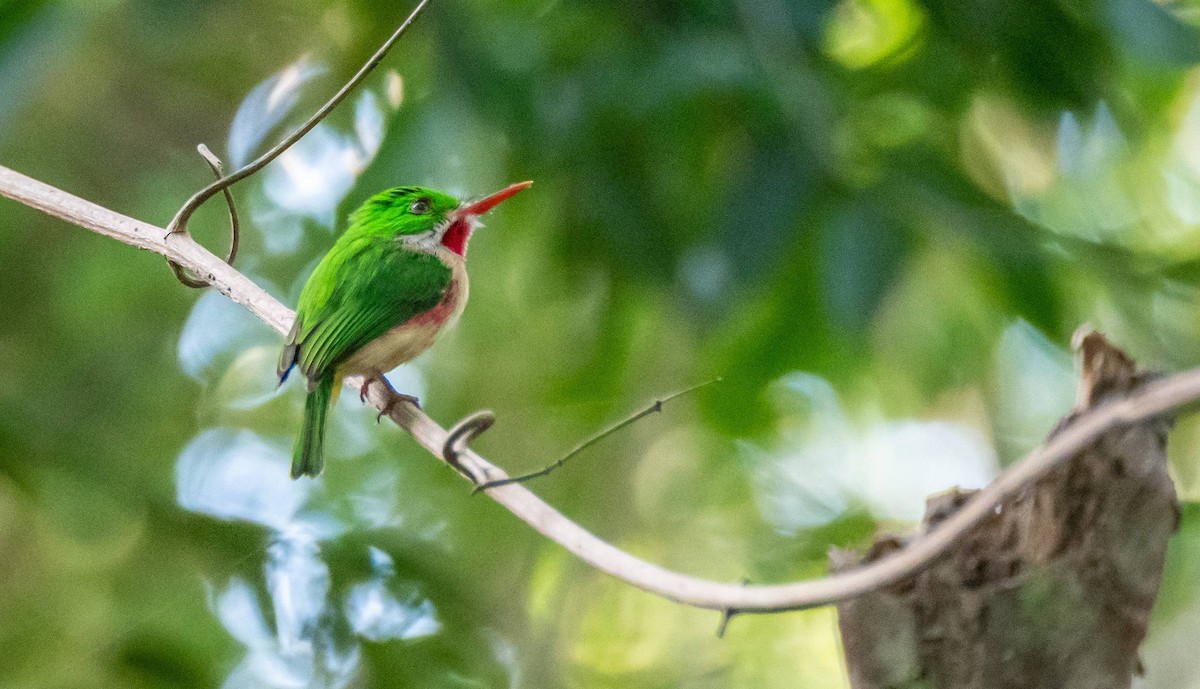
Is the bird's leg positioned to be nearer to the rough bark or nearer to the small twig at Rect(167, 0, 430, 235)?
the small twig at Rect(167, 0, 430, 235)

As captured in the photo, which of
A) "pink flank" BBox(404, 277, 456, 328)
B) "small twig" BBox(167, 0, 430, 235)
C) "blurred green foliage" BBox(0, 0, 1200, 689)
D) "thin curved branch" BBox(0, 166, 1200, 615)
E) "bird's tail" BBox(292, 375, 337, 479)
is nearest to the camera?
"thin curved branch" BBox(0, 166, 1200, 615)

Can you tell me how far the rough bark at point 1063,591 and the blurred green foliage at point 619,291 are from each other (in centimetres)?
132

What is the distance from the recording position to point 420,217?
278 cm

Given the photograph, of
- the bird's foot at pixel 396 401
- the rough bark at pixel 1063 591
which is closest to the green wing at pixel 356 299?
the bird's foot at pixel 396 401

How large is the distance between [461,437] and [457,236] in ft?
3.93

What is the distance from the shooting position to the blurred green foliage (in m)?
3.20

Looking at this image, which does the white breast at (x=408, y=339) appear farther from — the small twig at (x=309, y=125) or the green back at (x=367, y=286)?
the small twig at (x=309, y=125)

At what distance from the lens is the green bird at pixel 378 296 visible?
96.6 inches

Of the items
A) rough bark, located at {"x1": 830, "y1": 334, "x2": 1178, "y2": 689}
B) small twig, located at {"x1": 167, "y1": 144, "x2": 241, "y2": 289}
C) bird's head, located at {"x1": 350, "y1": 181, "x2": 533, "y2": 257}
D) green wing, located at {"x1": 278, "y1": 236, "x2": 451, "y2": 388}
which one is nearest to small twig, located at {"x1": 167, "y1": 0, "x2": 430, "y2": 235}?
small twig, located at {"x1": 167, "y1": 144, "x2": 241, "y2": 289}

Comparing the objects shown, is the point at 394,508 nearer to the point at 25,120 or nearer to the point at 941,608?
the point at 25,120

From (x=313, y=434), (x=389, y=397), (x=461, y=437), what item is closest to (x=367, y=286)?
(x=389, y=397)

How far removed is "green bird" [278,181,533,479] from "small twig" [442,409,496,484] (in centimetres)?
67

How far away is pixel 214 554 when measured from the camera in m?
4.22

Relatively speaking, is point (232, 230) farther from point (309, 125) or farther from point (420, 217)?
point (420, 217)
